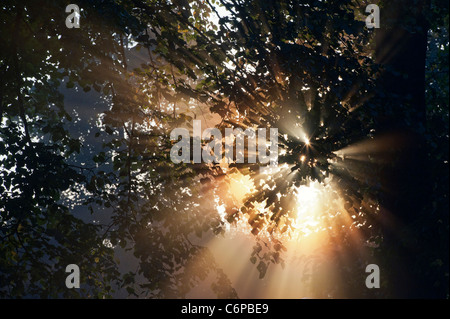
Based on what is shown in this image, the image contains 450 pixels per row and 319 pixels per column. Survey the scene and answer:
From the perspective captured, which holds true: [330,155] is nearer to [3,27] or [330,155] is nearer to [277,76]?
[277,76]

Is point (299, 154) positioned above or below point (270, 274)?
above

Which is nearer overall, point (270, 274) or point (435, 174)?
point (435, 174)

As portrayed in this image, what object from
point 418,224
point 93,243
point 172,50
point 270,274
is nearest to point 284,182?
point 418,224

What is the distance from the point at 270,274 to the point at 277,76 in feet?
85.1

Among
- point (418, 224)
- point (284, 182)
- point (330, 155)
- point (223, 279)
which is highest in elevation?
point (330, 155)

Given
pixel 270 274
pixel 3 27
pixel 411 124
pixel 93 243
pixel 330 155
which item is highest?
pixel 3 27

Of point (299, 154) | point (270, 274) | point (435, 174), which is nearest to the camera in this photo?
point (299, 154)

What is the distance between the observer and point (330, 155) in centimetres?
584

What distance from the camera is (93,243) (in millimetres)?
7336
